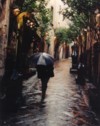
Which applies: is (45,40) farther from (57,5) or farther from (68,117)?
(68,117)

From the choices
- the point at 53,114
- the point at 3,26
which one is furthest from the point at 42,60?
the point at 53,114

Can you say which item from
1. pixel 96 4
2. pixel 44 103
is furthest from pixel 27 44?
pixel 44 103

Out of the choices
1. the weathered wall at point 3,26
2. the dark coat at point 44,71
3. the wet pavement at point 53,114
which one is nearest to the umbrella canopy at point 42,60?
the dark coat at point 44,71

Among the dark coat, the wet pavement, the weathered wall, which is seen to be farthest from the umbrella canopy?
the weathered wall

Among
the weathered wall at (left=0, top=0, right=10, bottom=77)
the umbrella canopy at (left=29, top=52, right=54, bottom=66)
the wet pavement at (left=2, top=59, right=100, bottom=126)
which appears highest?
the weathered wall at (left=0, top=0, right=10, bottom=77)

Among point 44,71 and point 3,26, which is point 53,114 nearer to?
point 44,71

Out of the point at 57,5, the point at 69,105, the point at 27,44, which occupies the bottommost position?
the point at 69,105

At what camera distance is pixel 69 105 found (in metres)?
12.0

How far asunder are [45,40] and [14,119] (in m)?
32.4

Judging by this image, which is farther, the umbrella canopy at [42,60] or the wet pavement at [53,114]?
the umbrella canopy at [42,60]

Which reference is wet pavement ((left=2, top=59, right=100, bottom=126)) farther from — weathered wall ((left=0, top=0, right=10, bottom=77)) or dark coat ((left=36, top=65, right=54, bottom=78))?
weathered wall ((left=0, top=0, right=10, bottom=77))

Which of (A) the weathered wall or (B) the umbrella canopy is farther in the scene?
(A) the weathered wall

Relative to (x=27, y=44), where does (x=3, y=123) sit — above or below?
below

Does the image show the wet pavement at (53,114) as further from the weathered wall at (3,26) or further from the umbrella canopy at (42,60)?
the weathered wall at (3,26)
